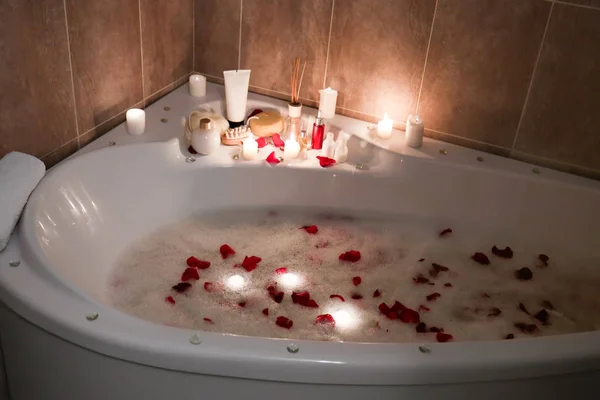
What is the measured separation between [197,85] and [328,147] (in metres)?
0.56

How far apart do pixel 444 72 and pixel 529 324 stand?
846 mm

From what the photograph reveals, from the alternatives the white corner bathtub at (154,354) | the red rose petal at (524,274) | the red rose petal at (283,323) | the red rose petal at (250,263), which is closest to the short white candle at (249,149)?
the red rose petal at (250,263)

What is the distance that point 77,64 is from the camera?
75.0 inches

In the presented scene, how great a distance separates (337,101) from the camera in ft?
7.81

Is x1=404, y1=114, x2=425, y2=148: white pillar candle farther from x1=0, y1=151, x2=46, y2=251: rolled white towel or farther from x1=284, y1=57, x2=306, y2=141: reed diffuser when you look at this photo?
x1=0, y1=151, x2=46, y2=251: rolled white towel

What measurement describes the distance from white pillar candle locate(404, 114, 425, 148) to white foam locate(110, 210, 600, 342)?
272 mm

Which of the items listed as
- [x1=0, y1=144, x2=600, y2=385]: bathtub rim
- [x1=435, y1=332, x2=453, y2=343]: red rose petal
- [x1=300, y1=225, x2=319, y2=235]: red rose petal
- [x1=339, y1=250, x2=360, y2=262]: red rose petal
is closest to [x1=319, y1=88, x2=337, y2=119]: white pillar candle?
[x1=300, y1=225, x2=319, y2=235]: red rose petal

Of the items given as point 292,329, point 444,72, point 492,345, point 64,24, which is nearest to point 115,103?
point 64,24

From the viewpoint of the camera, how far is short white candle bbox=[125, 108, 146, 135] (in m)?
2.11

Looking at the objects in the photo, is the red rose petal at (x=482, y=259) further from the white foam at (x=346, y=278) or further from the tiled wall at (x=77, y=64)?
the tiled wall at (x=77, y=64)

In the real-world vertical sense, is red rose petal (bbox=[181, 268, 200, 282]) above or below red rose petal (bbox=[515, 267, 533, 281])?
below

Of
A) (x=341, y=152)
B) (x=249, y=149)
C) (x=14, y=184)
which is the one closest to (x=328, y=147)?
(x=341, y=152)

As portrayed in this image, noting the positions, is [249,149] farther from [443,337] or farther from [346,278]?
[443,337]

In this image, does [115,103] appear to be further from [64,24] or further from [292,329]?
[292,329]
